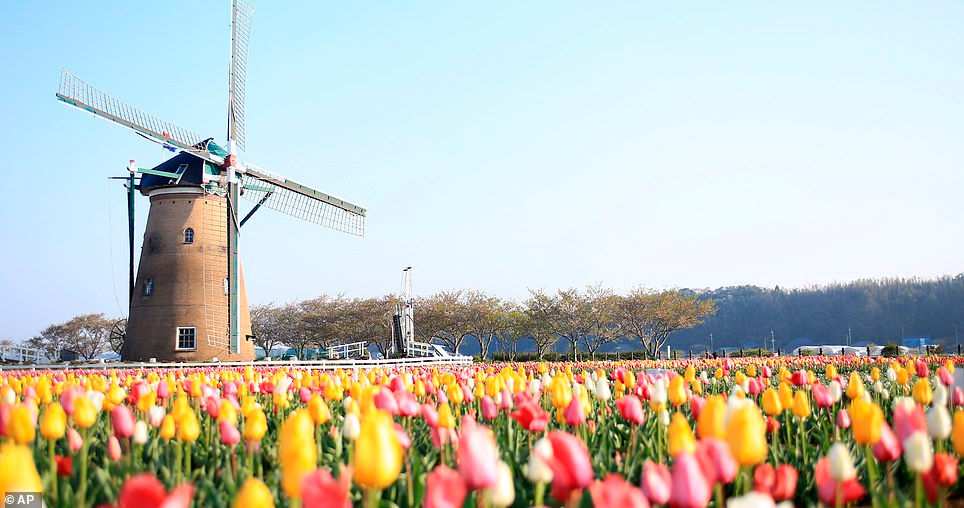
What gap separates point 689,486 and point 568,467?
1.13 ft

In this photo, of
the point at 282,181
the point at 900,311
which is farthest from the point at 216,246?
the point at 900,311

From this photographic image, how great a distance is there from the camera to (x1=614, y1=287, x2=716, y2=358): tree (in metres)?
45.4

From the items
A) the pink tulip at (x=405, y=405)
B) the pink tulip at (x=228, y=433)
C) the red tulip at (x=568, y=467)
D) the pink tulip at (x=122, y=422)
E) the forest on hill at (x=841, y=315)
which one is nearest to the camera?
the red tulip at (x=568, y=467)

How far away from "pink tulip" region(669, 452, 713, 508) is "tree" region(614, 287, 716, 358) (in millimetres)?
44182

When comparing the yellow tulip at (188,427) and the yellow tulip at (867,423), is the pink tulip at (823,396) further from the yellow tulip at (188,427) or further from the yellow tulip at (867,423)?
the yellow tulip at (188,427)

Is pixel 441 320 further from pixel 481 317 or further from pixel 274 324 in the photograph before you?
pixel 274 324

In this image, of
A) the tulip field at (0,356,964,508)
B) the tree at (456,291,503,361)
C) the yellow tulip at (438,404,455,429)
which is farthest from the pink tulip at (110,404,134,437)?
the tree at (456,291,503,361)

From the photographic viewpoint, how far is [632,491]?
157 cm

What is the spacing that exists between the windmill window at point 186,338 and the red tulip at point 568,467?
24.7 meters

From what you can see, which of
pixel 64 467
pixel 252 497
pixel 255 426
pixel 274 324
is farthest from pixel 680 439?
pixel 274 324

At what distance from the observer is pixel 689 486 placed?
1751 millimetres

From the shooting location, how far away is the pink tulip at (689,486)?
1.75 m

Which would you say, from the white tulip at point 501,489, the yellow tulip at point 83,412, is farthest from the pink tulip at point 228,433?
the white tulip at point 501,489

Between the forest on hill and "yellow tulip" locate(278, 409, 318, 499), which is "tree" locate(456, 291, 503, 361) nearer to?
"yellow tulip" locate(278, 409, 318, 499)
